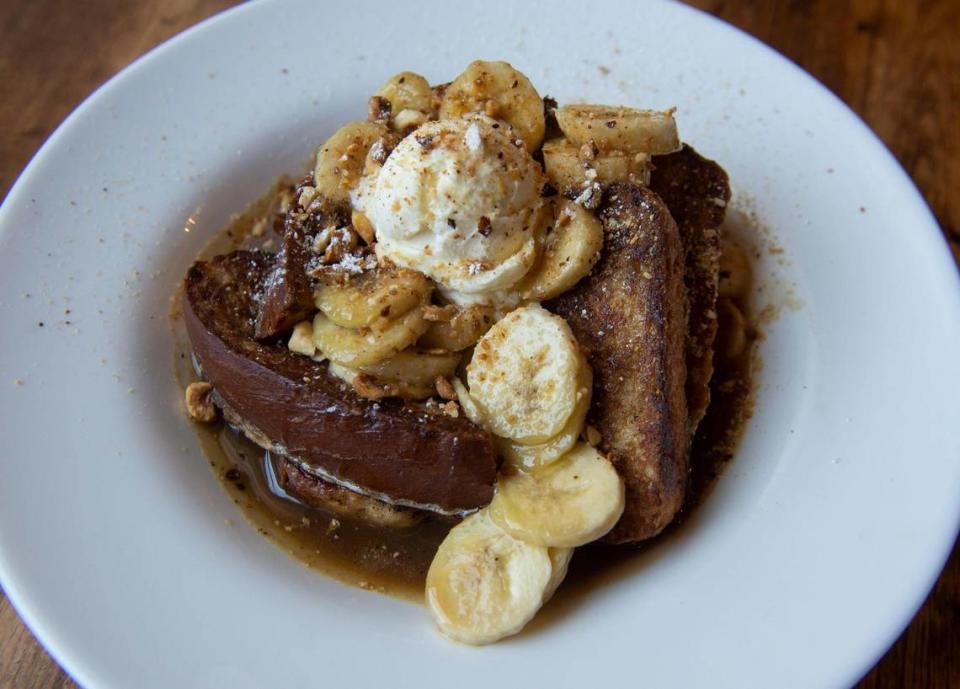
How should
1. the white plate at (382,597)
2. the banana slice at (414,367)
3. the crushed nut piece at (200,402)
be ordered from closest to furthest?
the white plate at (382,597) → the banana slice at (414,367) → the crushed nut piece at (200,402)

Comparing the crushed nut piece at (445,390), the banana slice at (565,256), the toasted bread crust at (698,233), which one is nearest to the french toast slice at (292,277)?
the crushed nut piece at (445,390)

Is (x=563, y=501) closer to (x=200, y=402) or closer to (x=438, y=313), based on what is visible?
(x=438, y=313)

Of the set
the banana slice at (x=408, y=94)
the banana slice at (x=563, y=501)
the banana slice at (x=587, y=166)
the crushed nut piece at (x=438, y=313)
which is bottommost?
the banana slice at (x=563, y=501)

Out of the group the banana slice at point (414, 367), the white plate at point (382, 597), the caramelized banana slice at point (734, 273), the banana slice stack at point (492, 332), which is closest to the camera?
the white plate at point (382, 597)

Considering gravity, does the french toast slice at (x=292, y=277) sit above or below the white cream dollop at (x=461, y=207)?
below

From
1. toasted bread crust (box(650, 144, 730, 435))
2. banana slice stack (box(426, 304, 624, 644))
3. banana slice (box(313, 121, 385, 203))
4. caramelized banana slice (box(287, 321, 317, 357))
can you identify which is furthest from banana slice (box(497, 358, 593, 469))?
banana slice (box(313, 121, 385, 203))

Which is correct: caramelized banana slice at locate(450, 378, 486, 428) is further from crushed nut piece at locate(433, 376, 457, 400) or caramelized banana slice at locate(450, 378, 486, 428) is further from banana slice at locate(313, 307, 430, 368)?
banana slice at locate(313, 307, 430, 368)

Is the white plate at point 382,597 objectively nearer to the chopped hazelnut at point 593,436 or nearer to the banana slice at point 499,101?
the chopped hazelnut at point 593,436

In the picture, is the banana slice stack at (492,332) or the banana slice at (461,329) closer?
the banana slice stack at (492,332)
